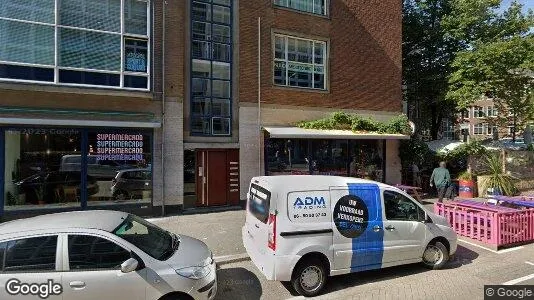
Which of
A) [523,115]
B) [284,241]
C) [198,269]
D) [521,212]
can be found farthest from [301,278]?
[523,115]

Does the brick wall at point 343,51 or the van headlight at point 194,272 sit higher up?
the brick wall at point 343,51

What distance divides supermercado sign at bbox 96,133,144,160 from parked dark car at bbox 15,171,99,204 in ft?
2.83

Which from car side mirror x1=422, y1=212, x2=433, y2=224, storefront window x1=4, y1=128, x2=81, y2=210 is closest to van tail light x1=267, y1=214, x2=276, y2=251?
car side mirror x1=422, y1=212, x2=433, y2=224

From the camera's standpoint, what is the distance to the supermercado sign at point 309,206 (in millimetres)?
5996

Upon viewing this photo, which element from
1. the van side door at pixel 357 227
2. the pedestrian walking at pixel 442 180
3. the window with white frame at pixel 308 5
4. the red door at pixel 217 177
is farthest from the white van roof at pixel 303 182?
the window with white frame at pixel 308 5

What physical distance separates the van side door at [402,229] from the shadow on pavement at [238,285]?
2.48 metres

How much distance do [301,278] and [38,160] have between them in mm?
8497

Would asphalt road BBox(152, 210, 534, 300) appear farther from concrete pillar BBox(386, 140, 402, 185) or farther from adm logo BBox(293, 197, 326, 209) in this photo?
concrete pillar BBox(386, 140, 402, 185)

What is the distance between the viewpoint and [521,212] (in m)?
8.79

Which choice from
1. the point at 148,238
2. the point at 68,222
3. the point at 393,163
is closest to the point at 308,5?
the point at 393,163

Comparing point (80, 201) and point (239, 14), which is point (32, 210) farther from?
point (239, 14)

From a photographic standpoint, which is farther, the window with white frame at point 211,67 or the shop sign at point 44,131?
the window with white frame at point 211,67

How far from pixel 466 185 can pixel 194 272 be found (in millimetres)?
14420

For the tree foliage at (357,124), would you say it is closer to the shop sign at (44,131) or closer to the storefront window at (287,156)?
the storefront window at (287,156)
